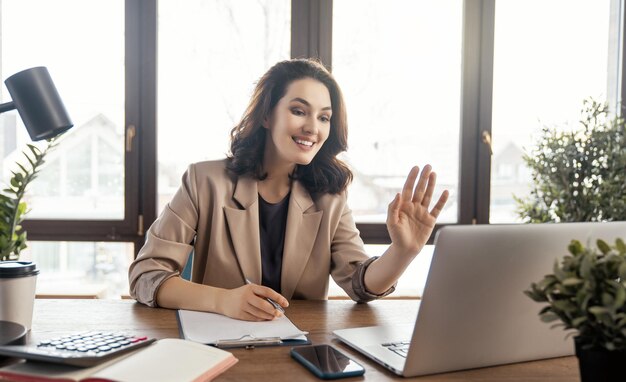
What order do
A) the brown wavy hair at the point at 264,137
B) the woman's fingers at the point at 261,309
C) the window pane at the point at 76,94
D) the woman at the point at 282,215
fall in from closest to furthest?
the woman's fingers at the point at 261,309 < the woman at the point at 282,215 < the brown wavy hair at the point at 264,137 < the window pane at the point at 76,94

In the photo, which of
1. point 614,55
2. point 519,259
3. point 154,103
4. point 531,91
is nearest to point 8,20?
point 154,103

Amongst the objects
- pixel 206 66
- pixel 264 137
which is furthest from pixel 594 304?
pixel 206 66

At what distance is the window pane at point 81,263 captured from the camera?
3.29 metres

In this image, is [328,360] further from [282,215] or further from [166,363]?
[282,215]

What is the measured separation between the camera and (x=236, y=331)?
123 centimetres

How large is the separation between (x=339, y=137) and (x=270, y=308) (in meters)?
0.88

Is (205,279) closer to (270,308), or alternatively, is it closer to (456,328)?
(270,308)

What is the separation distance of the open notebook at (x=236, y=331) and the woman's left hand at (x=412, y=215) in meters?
0.36

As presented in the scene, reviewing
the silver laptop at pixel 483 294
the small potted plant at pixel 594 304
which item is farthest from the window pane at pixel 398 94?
the small potted plant at pixel 594 304

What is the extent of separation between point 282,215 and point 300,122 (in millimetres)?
303

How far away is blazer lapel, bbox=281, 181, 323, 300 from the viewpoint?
1.81m

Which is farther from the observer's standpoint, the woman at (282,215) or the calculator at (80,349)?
the woman at (282,215)

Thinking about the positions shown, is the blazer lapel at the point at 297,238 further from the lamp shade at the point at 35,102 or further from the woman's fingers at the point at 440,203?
the lamp shade at the point at 35,102

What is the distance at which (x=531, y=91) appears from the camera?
11.3 feet
